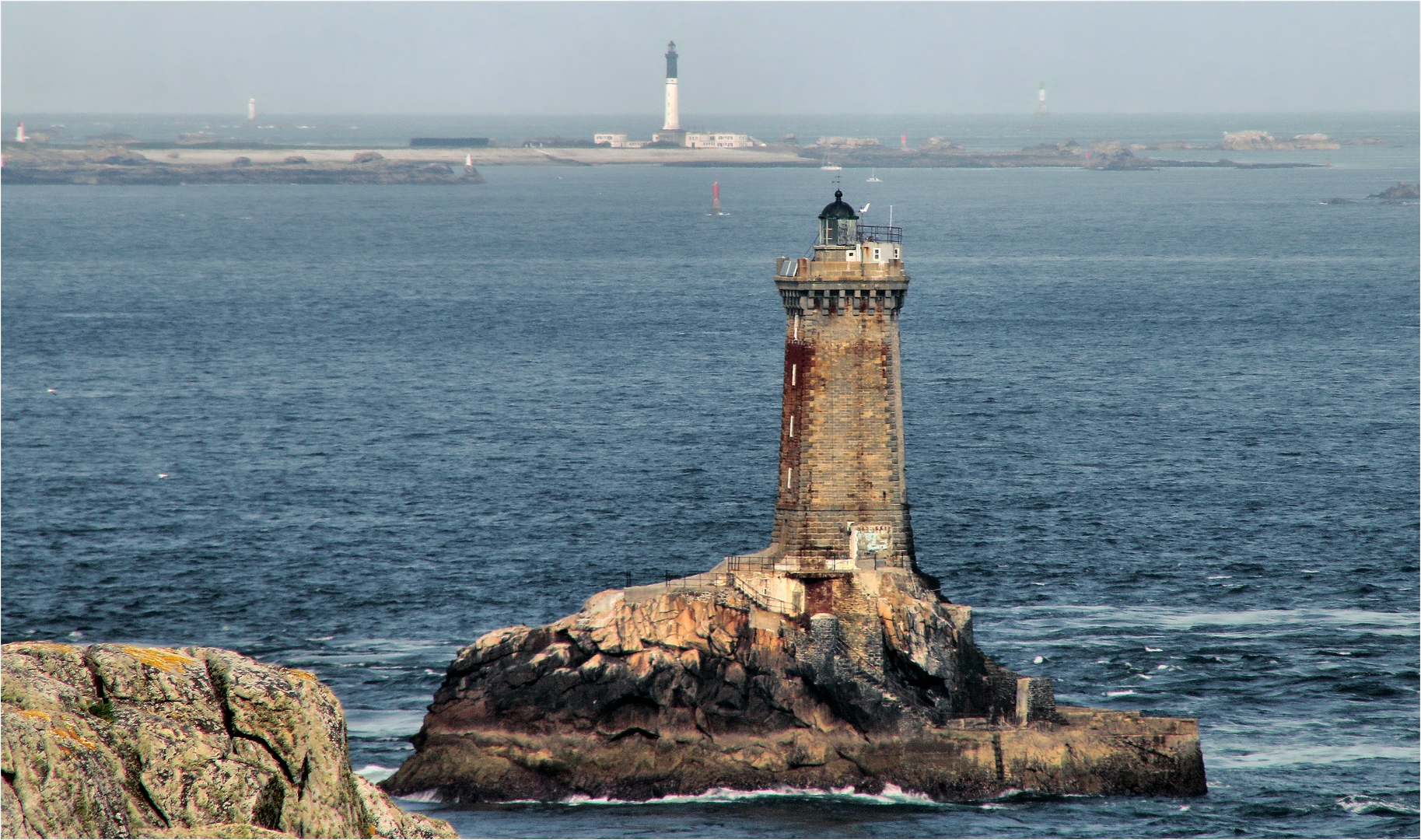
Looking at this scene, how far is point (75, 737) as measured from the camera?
20.1 metres

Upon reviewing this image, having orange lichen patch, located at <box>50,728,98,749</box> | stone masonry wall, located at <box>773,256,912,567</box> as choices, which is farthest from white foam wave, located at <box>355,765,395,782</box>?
orange lichen patch, located at <box>50,728,98,749</box>

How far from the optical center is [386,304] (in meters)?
160

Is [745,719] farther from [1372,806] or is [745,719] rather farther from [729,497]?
Result: [729,497]

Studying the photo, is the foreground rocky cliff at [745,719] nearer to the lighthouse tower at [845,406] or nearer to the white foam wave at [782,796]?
the white foam wave at [782,796]

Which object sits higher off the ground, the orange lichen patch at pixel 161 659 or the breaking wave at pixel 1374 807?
the orange lichen patch at pixel 161 659

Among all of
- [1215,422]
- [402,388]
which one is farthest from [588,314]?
[1215,422]

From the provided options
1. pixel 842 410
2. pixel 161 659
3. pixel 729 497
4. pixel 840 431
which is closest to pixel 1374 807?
pixel 840 431

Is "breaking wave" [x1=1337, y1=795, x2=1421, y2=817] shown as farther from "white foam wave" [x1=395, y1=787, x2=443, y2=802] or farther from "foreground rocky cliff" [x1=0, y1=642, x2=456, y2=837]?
"foreground rocky cliff" [x1=0, y1=642, x2=456, y2=837]

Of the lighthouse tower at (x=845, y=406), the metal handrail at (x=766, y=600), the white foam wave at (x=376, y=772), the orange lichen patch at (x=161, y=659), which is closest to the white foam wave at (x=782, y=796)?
the white foam wave at (x=376, y=772)

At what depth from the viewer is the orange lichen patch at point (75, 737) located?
1997 cm

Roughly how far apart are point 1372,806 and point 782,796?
1501 cm

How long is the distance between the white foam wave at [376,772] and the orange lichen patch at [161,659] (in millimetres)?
24650

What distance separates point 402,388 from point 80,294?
65.4 metres

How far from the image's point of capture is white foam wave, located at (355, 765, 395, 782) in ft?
153
